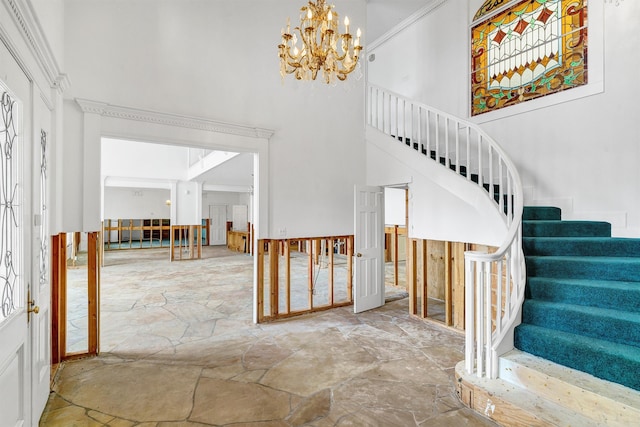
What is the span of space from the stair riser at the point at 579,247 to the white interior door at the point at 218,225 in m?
14.5

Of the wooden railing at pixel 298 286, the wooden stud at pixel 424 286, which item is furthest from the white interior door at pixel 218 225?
the wooden stud at pixel 424 286

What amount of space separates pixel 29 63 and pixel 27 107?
0.90ft

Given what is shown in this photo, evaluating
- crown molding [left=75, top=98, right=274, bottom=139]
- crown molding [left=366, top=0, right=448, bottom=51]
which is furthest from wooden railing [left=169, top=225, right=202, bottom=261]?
crown molding [left=366, top=0, right=448, bottom=51]

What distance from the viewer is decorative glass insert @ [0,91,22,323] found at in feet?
5.69

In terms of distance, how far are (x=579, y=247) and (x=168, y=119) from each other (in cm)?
490

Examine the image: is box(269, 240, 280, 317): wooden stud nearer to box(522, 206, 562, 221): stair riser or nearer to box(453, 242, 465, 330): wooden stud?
box(453, 242, 465, 330): wooden stud

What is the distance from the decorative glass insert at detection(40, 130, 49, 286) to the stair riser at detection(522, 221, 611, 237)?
4788mm

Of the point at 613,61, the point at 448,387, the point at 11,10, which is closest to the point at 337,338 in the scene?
the point at 448,387

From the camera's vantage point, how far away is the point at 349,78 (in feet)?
18.3

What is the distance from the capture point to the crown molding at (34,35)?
1686 millimetres

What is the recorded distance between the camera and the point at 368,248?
17.0 feet

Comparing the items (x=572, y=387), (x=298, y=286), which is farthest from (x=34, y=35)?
(x=298, y=286)

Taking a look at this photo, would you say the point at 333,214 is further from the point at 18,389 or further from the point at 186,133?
the point at 18,389

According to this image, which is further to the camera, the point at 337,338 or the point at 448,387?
the point at 337,338
